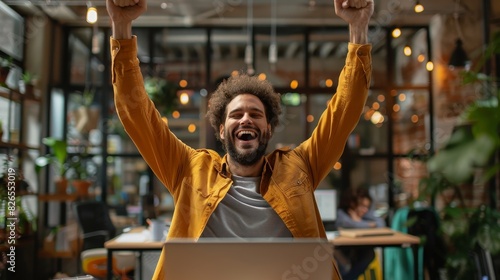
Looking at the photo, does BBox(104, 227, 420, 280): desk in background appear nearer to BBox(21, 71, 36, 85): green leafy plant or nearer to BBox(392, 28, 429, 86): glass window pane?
BBox(21, 71, 36, 85): green leafy plant

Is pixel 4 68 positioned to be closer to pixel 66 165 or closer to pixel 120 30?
pixel 66 165

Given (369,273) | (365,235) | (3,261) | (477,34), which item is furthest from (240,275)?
(477,34)

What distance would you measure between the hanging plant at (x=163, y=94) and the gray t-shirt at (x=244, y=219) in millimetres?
4925

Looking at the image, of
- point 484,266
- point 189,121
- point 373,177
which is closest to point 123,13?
point 484,266

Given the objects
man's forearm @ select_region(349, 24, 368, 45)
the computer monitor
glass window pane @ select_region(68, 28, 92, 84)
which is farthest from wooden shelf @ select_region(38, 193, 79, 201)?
man's forearm @ select_region(349, 24, 368, 45)

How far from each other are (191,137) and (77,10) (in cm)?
214

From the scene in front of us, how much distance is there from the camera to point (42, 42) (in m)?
6.50

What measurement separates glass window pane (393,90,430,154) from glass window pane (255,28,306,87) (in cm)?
132

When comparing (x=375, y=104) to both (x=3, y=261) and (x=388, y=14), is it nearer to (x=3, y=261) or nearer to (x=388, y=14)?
(x=388, y=14)

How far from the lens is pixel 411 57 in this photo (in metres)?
6.90

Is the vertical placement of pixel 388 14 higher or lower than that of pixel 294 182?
higher

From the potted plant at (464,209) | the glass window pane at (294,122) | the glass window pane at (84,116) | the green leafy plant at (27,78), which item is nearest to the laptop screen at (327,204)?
the potted plant at (464,209)

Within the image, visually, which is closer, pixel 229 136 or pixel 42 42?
pixel 229 136

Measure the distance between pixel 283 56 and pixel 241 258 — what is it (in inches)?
243
